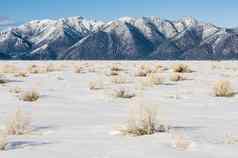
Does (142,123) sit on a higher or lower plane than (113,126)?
higher

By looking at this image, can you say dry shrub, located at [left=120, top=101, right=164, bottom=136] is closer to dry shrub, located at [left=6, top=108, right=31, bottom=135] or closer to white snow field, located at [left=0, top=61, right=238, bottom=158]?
white snow field, located at [left=0, top=61, right=238, bottom=158]

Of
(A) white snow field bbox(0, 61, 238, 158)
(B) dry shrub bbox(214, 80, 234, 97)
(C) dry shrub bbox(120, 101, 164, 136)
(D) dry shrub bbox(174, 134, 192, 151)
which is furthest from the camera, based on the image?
(B) dry shrub bbox(214, 80, 234, 97)

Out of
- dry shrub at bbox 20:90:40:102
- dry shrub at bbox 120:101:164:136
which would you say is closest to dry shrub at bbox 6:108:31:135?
dry shrub at bbox 120:101:164:136

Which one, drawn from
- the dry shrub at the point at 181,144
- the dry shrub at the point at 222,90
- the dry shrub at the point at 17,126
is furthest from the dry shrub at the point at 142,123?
the dry shrub at the point at 222,90

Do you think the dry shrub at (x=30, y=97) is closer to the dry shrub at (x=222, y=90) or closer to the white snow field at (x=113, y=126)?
the white snow field at (x=113, y=126)

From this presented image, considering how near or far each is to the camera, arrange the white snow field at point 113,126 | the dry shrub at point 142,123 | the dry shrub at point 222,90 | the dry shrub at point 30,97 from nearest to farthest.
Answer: the white snow field at point 113,126 < the dry shrub at point 142,123 < the dry shrub at point 30,97 < the dry shrub at point 222,90

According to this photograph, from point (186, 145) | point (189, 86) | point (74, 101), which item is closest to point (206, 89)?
point (189, 86)

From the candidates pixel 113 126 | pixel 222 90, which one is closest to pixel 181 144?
pixel 113 126

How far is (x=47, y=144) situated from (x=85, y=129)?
1.76 m

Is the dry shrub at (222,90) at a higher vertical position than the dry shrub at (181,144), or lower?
higher

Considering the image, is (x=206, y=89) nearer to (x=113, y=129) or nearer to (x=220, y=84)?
(x=220, y=84)

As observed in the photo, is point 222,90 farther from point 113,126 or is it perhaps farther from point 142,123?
point 142,123

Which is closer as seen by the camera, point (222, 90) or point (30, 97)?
point (30, 97)

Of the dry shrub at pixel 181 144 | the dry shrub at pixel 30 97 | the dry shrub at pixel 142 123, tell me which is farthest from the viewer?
the dry shrub at pixel 30 97
